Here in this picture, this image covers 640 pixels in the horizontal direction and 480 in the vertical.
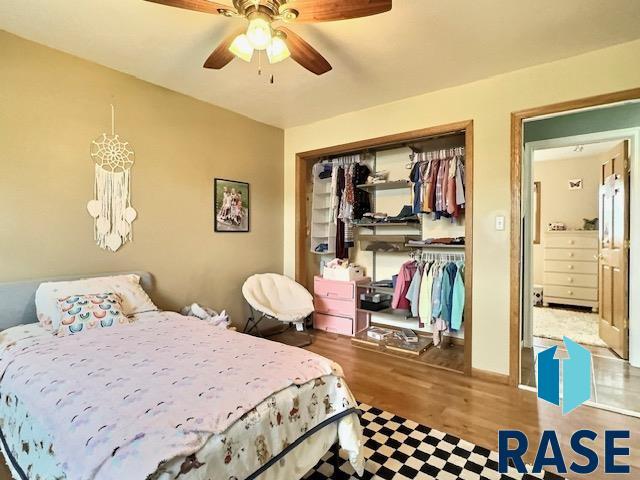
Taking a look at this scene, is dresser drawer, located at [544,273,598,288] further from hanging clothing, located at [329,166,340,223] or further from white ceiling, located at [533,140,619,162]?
hanging clothing, located at [329,166,340,223]

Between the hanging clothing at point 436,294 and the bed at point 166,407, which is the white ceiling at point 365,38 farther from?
the bed at point 166,407

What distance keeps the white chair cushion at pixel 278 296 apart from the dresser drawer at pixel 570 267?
438 centimetres

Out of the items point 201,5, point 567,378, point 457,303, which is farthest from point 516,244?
point 201,5

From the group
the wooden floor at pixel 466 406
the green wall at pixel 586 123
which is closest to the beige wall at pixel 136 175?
the wooden floor at pixel 466 406

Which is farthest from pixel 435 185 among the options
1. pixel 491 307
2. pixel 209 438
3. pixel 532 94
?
pixel 209 438

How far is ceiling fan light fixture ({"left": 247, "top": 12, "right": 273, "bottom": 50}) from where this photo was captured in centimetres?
161

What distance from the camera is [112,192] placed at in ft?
8.77

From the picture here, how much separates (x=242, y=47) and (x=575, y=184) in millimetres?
6186

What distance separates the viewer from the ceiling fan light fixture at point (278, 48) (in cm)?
178

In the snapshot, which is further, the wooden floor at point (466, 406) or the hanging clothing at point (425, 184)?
the hanging clothing at point (425, 184)

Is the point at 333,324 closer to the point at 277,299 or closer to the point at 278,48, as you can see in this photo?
the point at 277,299

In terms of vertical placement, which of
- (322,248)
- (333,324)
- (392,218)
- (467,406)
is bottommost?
(467,406)

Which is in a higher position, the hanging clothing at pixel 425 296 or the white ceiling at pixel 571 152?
the white ceiling at pixel 571 152

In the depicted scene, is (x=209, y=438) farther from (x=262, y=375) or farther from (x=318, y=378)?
(x=318, y=378)
